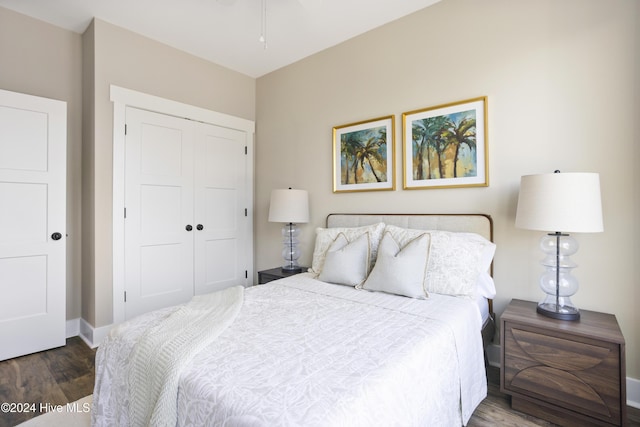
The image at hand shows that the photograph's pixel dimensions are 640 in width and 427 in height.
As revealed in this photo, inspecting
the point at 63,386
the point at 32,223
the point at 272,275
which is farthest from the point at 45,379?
the point at 272,275

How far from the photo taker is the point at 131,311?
9.71ft

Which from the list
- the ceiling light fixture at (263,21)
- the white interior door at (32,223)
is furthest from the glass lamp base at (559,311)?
the white interior door at (32,223)

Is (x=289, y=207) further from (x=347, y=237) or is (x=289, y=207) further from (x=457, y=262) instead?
(x=457, y=262)

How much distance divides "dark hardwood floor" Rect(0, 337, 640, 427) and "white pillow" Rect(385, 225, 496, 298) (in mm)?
649

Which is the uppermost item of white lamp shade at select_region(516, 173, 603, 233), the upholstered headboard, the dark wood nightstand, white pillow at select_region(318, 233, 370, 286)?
white lamp shade at select_region(516, 173, 603, 233)

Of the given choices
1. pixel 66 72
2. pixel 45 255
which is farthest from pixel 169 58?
pixel 45 255

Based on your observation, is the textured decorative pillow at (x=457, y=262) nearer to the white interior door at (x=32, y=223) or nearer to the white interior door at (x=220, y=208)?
the white interior door at (x=220, y=208)

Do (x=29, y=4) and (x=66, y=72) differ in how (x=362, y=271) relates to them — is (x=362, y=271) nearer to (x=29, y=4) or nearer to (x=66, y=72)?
(x=66, y=72)

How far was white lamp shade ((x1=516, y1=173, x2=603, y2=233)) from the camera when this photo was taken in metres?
1.65

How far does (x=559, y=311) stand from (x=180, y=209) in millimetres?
3276

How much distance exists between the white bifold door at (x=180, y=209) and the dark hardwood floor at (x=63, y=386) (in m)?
0.56

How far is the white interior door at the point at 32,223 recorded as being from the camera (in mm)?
2473

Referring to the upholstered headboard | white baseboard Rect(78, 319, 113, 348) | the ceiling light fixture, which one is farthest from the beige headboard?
white baseboard Rect(78, 319, 113, 348)

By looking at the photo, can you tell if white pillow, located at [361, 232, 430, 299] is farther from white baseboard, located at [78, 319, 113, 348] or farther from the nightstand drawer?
white baseboard, located at [78, 319, 113, 348]
